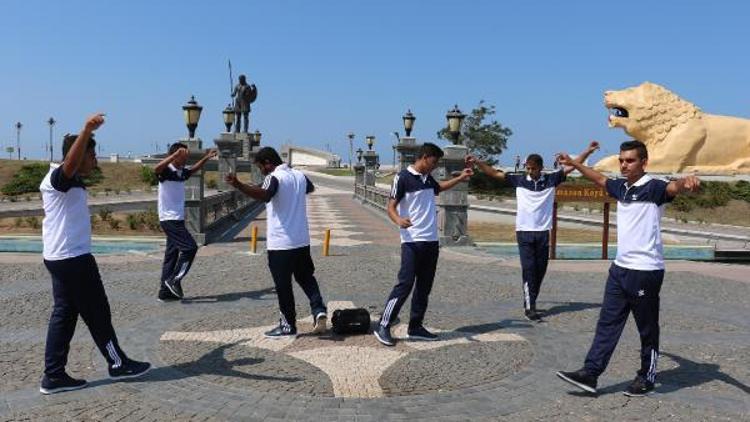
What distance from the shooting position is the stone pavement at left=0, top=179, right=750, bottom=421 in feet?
13.7

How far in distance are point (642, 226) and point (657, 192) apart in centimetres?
27

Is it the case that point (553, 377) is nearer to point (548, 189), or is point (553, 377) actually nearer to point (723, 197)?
point (548, 189)

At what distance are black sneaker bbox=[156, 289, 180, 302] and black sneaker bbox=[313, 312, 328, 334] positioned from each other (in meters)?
2.51

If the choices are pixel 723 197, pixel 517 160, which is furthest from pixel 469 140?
pixel 723 197

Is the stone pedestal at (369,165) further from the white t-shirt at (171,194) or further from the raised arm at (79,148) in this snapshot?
the raised arm at (79,148)

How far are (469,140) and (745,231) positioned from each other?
30335 mm

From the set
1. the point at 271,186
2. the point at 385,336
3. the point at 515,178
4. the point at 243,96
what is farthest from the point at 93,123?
the point at 243,96

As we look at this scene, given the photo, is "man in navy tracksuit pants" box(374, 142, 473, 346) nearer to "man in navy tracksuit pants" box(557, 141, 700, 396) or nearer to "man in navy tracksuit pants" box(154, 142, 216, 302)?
"man in navy tracksuit pants" box(557, 141, 700, 396)

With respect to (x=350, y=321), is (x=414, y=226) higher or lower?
higher

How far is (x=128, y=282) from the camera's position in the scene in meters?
8.84

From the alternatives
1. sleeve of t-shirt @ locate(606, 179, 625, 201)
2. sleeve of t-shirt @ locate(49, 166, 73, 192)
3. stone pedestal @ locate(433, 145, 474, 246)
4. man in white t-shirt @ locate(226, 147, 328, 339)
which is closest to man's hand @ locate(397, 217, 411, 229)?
man in white t-shirt @ locate(226, 147, 328, 339)

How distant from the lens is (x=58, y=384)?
4355 millimetres

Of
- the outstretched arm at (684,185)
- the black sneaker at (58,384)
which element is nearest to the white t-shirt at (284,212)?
the black sneaker at (58,384)

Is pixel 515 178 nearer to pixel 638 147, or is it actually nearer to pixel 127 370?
pixel 638 147
